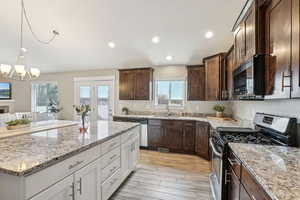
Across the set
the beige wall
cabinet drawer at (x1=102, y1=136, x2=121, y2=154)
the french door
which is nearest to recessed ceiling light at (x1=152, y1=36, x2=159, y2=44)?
the beige wall

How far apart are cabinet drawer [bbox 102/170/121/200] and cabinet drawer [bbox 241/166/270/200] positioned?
1565 millimetres

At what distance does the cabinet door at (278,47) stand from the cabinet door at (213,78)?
85.4 inches

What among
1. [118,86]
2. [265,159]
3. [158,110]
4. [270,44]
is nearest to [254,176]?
[265,159]

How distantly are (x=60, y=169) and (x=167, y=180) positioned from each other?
1986 millimetres

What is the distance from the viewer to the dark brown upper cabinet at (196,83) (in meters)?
4.40

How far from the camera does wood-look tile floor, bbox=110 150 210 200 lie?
236cm

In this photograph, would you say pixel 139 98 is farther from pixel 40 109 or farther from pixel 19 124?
pixel 40 109

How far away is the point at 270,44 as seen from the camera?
4.81 ft

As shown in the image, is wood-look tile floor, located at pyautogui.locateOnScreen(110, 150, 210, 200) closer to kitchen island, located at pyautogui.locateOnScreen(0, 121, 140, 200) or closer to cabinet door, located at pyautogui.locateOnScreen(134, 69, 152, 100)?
kitchen island, located at pyautogui.locateOnScreen(0, 121, 140, 200)

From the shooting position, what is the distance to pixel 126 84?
4.98 m

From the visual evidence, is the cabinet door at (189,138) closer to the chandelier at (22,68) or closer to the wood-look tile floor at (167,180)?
the wood-look tile floor at (167,180)

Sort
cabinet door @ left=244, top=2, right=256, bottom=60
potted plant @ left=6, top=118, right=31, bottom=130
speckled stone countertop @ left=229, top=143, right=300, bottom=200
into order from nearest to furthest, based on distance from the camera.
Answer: speckled stone countertop @ left=229, top=143, right=300, bottom=200 < cabinet door @ left=244, top=2, right=256, bottom=60 < potted plant @ left=6, top=118, right=31, bottom=130

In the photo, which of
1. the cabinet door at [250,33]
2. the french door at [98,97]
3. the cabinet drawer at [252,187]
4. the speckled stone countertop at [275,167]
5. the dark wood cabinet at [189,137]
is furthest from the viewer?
the french door at [98,97]

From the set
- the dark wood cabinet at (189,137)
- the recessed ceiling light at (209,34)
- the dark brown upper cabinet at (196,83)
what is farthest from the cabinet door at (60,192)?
the dark brown upper cabinet at (196,83)
